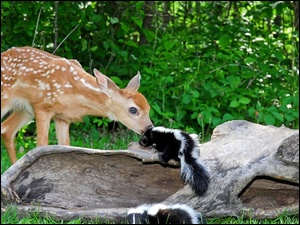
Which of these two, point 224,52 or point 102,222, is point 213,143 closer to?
point 102,222

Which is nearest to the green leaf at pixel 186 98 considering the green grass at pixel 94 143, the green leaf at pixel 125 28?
the green grass at pixel 94 143

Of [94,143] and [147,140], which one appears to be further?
[94,143]

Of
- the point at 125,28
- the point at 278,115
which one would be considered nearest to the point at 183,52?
the point at 125,28

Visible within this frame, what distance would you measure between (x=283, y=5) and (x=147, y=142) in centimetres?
409

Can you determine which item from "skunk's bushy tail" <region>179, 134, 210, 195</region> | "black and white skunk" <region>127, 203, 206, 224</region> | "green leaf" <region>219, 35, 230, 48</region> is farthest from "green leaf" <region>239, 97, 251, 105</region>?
"black and white skunk" <region>127, 203, 206, 224</region>

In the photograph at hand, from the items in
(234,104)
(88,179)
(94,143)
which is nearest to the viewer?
(88,179)

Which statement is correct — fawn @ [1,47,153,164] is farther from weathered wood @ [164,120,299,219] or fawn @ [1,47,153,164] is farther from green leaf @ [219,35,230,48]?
green leaf @ [219,35,230,48]

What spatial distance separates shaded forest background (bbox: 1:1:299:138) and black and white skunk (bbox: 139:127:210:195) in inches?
100

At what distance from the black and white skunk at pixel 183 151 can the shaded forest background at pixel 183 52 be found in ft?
8.35

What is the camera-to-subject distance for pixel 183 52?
31.6 ft

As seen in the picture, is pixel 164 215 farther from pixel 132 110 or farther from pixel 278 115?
pixel 278 115

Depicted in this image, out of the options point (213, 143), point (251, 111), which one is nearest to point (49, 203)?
point (213, 143)

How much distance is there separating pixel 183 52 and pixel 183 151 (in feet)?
13.4

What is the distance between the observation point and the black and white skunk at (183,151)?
5.44 meters
